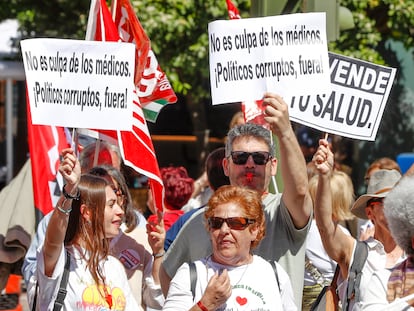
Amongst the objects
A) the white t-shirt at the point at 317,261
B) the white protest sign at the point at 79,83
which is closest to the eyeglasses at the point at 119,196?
the white protest sign at the point at 79,83

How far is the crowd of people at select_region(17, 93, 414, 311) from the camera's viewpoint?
4438 mm

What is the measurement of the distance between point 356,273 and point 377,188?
3.00 ft

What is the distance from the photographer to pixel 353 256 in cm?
471

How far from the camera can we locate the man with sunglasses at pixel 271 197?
4.76 m

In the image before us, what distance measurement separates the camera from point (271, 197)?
5.11 m

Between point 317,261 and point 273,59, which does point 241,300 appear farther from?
point 317,261

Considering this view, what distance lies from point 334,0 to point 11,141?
322 inches

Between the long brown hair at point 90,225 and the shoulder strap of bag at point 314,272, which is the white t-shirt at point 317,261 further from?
the long brown hair at point 90,225

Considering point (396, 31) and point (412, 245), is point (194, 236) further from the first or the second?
point (396, 31)

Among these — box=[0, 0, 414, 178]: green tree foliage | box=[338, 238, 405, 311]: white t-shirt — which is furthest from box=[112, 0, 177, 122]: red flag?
box=[0, 0, 414, 178]: green tree foliage

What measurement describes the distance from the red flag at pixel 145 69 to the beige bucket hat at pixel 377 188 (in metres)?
1.49

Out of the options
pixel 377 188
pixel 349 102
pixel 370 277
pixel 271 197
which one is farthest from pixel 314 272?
pixel 370 277

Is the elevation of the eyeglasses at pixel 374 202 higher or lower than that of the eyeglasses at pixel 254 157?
lower

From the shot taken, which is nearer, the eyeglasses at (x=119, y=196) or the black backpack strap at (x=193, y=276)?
the black backpack strap at (x=193, y=276)
